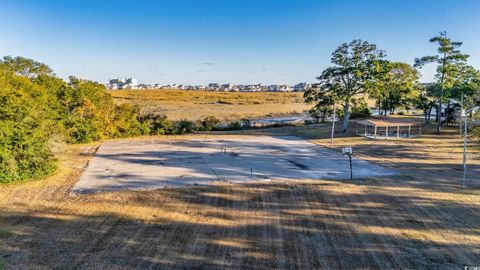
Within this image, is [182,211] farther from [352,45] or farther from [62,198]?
[352,45]

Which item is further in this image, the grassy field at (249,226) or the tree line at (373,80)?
the tree line at (373,80)

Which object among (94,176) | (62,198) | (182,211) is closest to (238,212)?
(182,211)

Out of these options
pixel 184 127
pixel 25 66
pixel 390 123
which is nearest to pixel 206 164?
pixel 184 127

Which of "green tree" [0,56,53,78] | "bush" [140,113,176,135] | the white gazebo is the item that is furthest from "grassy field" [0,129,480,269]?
"green tree" [0,56,53,78]

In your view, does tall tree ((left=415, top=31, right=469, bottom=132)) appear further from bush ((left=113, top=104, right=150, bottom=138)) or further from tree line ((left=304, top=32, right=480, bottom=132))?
bush ((left=113, top=104, right=150, bottom=138))

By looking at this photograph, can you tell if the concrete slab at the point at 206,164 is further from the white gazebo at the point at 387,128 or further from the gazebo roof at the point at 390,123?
the white gazebo at the point at 387,128

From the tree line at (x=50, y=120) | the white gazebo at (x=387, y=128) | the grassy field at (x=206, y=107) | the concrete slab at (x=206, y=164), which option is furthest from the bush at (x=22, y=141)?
the white gazebo at (x=387, y=128)
